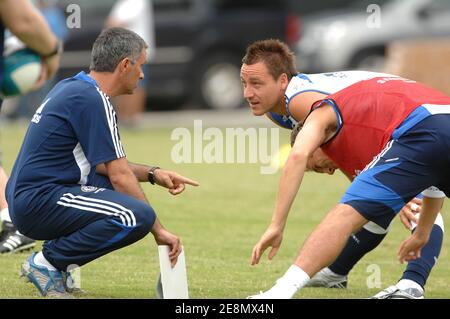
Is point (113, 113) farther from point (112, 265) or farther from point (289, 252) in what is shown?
point (289, 252)

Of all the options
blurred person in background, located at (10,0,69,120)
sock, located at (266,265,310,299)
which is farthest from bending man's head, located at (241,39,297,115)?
blurred person in background, located at (10,0,69,120)

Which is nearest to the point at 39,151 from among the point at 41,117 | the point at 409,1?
the point at 41,117

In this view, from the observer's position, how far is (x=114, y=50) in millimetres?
6309

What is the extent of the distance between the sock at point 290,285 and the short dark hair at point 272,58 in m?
1.50

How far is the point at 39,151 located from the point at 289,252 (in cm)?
270

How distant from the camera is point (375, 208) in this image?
18.6ft

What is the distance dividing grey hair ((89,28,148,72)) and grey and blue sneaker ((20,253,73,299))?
1191mm

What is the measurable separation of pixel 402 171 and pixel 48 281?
6.94 feet

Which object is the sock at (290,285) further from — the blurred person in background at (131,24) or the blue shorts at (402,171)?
the blurred person in background at (131,24)

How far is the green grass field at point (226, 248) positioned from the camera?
688 centimetres

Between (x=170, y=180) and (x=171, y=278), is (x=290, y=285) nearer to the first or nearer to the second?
(x=171, y=278)

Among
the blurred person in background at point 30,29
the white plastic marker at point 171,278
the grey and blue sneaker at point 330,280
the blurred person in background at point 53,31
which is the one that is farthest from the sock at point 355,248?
the blurred person in background at point 53,31

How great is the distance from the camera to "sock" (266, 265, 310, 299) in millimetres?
5484

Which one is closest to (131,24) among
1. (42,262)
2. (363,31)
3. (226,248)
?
(363,31)
